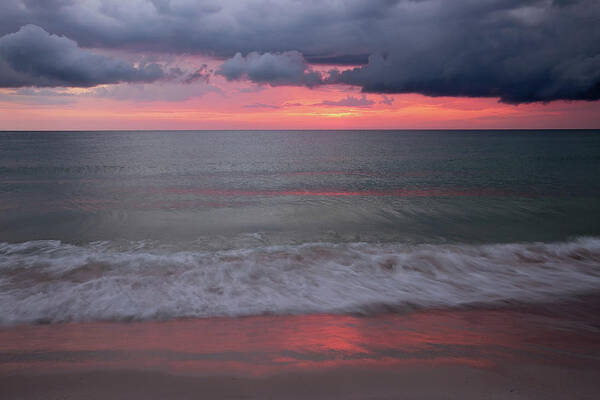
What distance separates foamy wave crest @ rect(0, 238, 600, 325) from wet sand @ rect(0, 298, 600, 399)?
1.70 feet

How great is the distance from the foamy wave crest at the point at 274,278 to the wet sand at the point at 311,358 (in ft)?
1.70

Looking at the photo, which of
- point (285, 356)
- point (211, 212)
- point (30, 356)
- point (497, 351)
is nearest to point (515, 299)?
point (497, 351)

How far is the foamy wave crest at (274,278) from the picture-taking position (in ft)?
18.4

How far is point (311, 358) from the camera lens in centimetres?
395

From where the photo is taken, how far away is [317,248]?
9.10 meters

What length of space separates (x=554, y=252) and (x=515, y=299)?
4414 millimetres

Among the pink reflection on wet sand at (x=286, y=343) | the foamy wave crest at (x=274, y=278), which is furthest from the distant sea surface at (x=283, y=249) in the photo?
the pink reflection on wet sand at (x=286, y=343)

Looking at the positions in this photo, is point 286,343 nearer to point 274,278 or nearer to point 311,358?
point 311,358

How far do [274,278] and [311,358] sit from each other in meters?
3.12

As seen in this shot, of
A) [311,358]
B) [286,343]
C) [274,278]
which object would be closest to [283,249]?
[274,278]

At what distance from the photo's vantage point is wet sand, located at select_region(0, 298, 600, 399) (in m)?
3.38

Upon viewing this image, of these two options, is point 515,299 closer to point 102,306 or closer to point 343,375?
point 343,375

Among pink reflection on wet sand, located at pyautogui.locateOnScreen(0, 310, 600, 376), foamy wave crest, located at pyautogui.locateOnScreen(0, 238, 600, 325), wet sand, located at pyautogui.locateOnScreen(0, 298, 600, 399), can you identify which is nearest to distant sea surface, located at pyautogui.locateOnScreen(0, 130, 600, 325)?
foamy wave crest, located at pyautogui.locateOnScreen(0, 238, 600, 325)

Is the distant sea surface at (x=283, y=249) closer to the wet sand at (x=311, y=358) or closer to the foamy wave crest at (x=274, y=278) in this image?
the foamy wave crest at (x=274, y=278)
